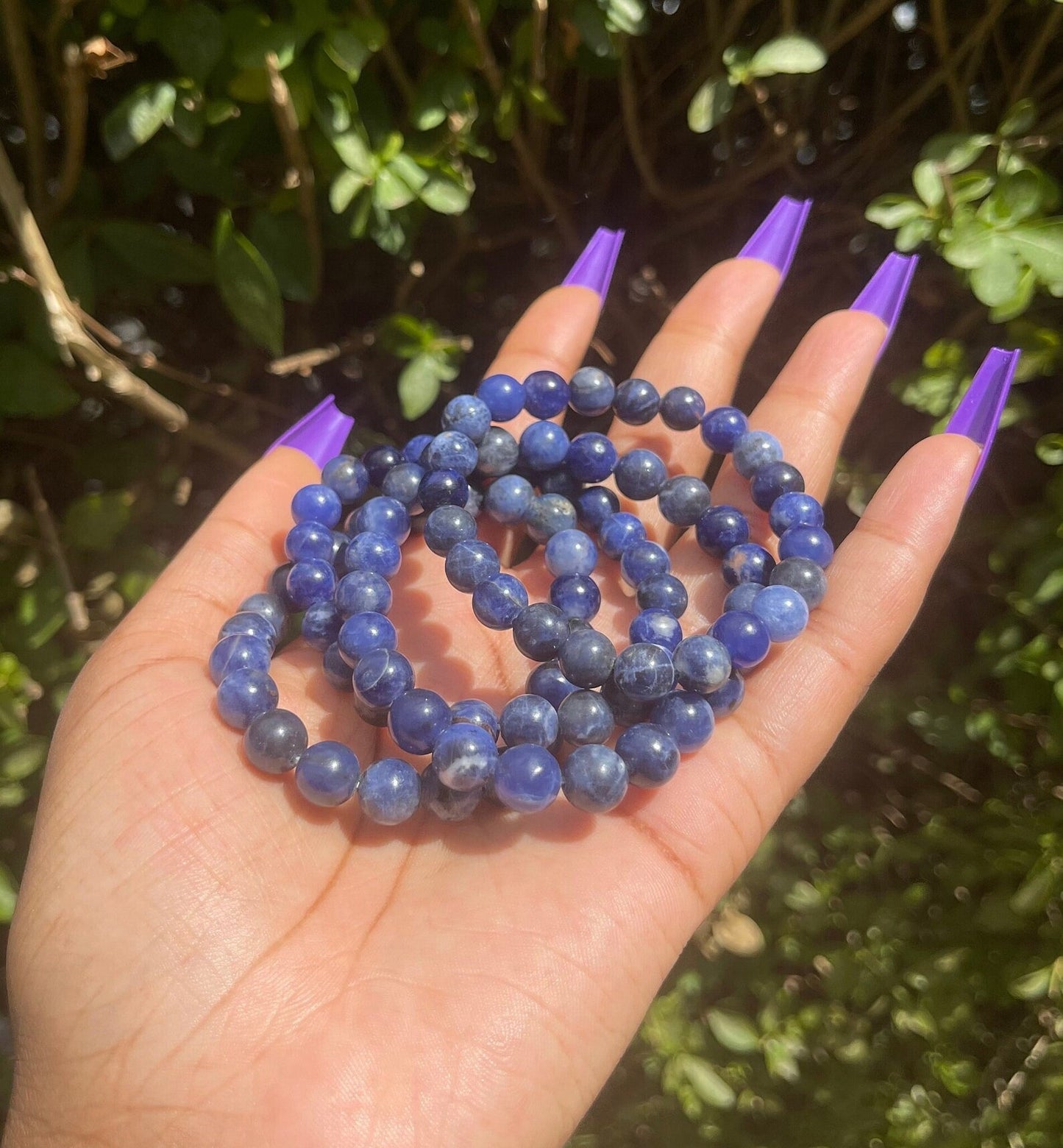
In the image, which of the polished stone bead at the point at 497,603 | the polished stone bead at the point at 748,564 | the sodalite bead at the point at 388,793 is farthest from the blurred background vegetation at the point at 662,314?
the sodalite bead at the point at 388,793

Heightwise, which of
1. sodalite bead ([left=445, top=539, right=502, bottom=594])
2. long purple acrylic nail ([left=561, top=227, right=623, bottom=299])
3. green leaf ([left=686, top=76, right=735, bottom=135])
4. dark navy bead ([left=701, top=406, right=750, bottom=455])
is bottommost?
dark navy bead ([left=701, top=406, right=750, bottom=455])

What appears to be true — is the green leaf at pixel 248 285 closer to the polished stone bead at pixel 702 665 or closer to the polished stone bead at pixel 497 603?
the polished stone bead at pixel 497 603

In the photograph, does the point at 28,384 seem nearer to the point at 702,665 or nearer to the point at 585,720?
the point at 585,720

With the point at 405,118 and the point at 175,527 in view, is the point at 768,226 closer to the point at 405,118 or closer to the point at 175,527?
the point at 405,118

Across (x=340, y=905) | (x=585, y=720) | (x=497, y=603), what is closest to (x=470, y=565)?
(x=497, y=603)

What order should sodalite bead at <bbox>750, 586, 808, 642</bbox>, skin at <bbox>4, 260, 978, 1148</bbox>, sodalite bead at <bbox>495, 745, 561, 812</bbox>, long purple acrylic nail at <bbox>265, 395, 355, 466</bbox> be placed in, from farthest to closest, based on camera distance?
long purple acrylic nail at <bbox>265, 395, 355, 466</bbox>
sodalite bead at <bbox>750, 586, 808, 642</bbox>
sodalite bead at <bbox>495, 745, 561, 812</bbox>
skin at <bbox>4, 260, 978, 1148</bbox>

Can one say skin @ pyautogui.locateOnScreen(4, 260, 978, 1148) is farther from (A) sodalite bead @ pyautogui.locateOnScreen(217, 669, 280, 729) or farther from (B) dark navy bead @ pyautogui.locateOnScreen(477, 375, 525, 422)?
(B) dark navy bead @ pyautogui.locateOnScreen(477, 375, 525, 422)

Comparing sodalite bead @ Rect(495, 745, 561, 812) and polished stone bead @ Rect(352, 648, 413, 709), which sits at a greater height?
polished stone bead @ Rect(352, 648, 413, 709)

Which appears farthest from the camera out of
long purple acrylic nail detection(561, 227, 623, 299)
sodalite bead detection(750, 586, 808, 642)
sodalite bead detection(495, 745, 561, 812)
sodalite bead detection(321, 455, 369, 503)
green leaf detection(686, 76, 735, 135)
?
long purple acrylic nail detection(561, 227, 623, 299)

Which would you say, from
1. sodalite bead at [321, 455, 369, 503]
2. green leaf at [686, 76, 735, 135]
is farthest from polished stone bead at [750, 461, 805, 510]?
sodalite bead at [321, 455, 369, 503]
